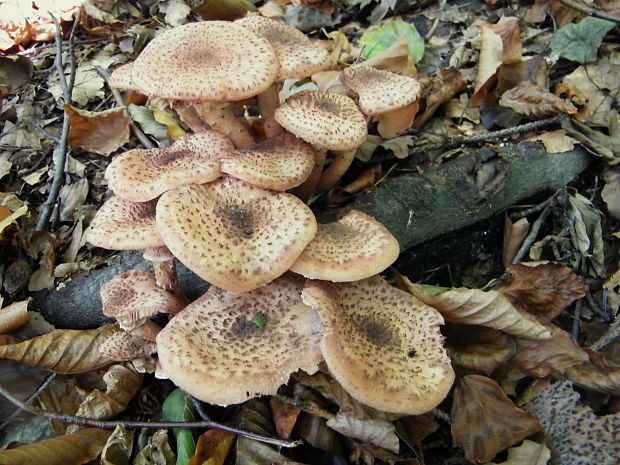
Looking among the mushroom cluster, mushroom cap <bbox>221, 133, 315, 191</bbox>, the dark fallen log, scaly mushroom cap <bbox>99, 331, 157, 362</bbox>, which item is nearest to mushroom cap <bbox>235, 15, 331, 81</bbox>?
the mushroom cluster

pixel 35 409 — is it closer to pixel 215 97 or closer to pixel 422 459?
pixel 215 97

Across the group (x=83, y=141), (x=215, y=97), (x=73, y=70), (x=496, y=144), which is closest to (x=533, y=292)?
(x=496, y=144)

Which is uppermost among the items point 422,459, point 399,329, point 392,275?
point 399,329

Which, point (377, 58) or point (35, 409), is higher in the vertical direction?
point (377, 58)

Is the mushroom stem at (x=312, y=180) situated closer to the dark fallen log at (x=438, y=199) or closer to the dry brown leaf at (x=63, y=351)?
the dark fallen log at (x=438, y=199)

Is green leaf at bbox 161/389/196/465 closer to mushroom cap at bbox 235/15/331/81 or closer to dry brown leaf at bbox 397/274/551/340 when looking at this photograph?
dry brown leaf at bbox 397/274/551/340

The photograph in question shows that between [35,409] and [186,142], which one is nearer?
[35,409]
